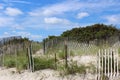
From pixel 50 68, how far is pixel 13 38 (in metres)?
15.0

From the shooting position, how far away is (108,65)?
1484 cm

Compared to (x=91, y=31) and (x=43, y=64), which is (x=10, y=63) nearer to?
(x=43, y=64)

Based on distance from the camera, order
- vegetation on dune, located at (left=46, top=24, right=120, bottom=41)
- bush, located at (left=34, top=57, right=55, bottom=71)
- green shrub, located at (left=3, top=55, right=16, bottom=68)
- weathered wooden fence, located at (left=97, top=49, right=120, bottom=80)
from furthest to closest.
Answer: vegetation on dune, located at (left=46, top=24, right=120, bottom=41)
green shrub, located at (left=3, top=55, right=16, bottom=68)
bush, located at (left=34, top=57, right=55, bottom=71)
weathered wooden fence, located at (left=97, top=49, right=120, bottom=80)

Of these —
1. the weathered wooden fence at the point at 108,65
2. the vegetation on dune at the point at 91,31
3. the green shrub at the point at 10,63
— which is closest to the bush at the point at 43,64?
the green shrub at the point at 10,63

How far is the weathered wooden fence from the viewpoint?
14789mm

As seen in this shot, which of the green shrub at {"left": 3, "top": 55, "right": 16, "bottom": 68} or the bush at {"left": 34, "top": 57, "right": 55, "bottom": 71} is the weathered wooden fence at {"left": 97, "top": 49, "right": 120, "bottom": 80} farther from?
the green shrub at {"left": 3, "top": 55, "right": 16, "bottom": 68}

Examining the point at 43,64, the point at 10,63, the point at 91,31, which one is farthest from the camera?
the point at 91,31

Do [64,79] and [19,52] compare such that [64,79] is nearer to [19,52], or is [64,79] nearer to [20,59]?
[20,59]

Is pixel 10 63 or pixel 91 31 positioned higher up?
pixel 91 31

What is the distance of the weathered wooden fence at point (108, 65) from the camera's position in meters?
14.8

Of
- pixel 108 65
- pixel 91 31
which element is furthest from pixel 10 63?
pixel 91 31

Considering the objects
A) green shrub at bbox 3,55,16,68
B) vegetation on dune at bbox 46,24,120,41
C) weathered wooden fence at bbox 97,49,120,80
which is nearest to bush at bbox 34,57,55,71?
green shrub at bbox 3,55,16,68

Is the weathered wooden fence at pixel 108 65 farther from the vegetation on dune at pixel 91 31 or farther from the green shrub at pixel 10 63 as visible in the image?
the vegetation on dune at pixel 91 31

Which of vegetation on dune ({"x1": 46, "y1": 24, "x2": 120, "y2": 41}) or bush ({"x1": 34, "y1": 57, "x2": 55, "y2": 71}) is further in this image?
vegetation on dune ({"x1": 46, "y1": 24, "x2": 120, "y2": 41})
